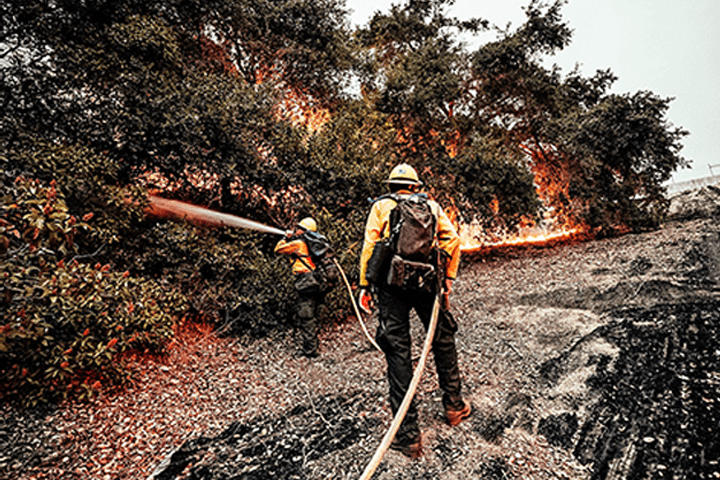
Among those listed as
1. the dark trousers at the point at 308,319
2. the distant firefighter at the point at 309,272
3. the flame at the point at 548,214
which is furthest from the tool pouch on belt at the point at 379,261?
the flame at the point at 548,214

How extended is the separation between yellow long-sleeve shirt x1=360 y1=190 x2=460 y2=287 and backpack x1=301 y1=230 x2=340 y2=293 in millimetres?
2987

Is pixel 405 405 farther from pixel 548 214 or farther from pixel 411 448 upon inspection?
pixel 548 214

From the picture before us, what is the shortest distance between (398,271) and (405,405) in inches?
51.1

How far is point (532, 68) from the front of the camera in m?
13.4

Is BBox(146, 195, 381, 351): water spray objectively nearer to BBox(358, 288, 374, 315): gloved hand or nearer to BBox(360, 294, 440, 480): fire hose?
BBox(358, 288, 374, 315): gloved hand

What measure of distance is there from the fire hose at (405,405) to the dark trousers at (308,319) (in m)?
3.59

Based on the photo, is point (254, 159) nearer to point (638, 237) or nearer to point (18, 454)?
point (18, 454)

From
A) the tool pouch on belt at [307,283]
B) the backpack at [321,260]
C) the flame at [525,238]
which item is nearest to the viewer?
the tool pouch on belt at [307,283]

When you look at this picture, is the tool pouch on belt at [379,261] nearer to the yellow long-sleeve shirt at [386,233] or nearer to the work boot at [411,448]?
the yellow long-sleeve shirt at [386,233]

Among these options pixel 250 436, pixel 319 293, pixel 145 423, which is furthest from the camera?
pixel 319 293

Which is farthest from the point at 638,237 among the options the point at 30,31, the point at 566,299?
the point at 30,31

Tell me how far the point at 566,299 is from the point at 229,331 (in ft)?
25.6

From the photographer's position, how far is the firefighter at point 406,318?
329cm

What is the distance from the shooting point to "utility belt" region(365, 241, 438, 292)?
332 cm
